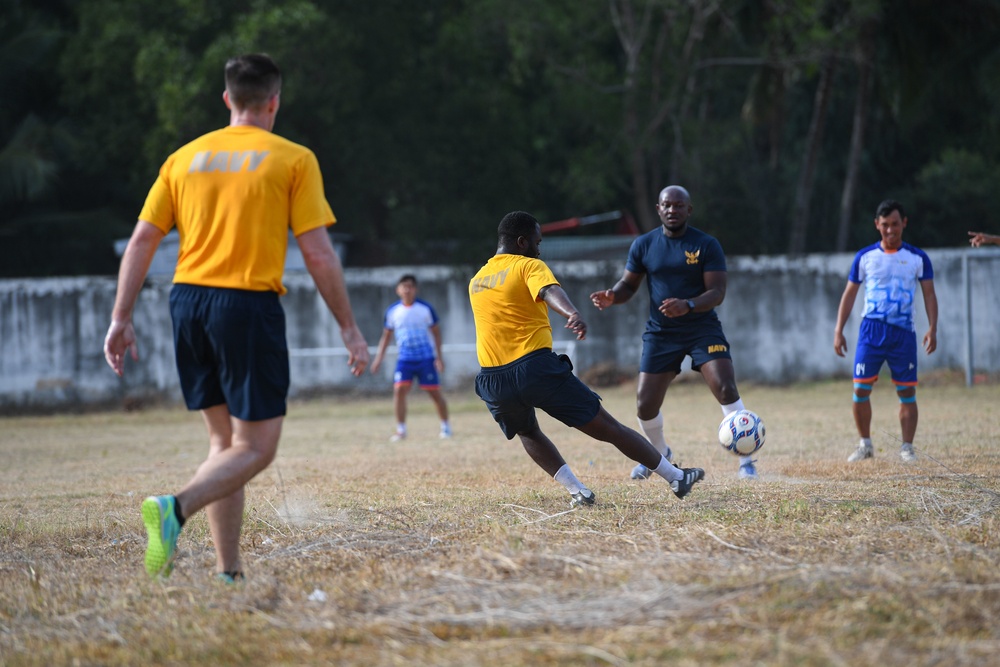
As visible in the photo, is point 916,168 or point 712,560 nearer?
point 712,560

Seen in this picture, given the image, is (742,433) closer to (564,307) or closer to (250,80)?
(564,307)

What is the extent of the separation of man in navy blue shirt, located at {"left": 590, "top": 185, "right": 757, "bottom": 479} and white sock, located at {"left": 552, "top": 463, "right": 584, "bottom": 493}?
1483mm

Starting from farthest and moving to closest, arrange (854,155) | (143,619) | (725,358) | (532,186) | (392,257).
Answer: (532,186) < (392,257) < (854,155) < (725,358) < (143,619)

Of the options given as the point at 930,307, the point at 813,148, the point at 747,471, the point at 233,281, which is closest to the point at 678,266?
the point at 747,471

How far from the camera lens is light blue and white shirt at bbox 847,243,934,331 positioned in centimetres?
909

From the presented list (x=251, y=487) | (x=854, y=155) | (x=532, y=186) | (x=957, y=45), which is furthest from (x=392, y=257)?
(x=251, y=487)

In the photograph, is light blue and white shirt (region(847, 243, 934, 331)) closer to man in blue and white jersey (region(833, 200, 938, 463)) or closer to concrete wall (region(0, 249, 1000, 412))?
man in blue and white jersey (region(833, 200, 938, 463))

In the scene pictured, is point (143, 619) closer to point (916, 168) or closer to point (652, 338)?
point (652, 338)

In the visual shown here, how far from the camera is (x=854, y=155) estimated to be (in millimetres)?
23500

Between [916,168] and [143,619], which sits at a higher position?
[916,168]

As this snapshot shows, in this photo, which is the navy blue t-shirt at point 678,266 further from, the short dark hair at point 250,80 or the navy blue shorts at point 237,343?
the navy blue shorts at point 237,343

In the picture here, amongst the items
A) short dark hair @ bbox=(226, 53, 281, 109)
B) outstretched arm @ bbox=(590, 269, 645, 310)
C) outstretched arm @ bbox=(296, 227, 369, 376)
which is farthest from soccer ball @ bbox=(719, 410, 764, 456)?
short dark hair @ bbox=(226, 53, 281, 109)

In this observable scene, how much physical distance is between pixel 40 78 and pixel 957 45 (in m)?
22.3

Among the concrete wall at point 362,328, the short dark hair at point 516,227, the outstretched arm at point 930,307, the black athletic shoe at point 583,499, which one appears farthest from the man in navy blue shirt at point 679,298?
the concrete wall at point 362,328
